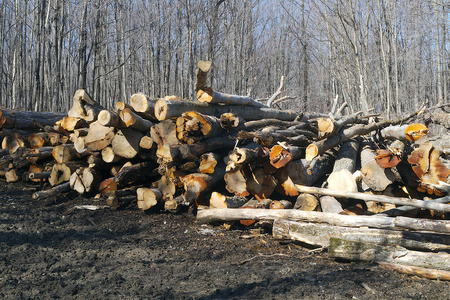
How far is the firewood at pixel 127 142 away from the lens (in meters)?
5.16

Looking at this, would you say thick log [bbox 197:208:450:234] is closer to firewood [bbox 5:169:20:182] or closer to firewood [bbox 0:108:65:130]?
firewood [bbox 5:169:20:182]

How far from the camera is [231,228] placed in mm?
4539

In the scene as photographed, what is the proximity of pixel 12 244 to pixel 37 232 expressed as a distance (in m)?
0.42

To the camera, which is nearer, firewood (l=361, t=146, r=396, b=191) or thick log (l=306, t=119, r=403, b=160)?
firewood (l=361, t=146, r=396, b=191)

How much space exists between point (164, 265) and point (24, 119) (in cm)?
528

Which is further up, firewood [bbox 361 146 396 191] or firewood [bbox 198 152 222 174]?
firewood [bbox 198 152 222 174]

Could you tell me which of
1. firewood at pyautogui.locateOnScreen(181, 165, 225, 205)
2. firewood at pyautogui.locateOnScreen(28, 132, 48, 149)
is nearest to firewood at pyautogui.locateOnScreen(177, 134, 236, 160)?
firewood at pyautogui.locateOnScreen(181, 165, 225, 205)

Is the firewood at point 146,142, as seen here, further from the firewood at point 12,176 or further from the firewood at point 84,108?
the firewood at point 12,176

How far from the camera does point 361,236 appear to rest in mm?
3393

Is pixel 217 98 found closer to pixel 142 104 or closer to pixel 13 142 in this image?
pixel 142 104

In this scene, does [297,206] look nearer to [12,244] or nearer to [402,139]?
[402,139]

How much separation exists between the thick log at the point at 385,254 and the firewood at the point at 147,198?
8.01 ft

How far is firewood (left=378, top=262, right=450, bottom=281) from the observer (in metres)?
2.93

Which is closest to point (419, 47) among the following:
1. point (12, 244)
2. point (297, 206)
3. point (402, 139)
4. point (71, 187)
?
point (402, 139)
